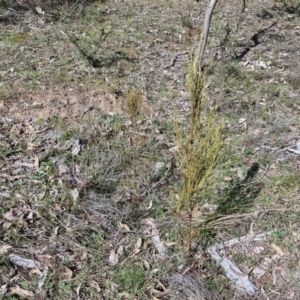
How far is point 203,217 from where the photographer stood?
3.37m

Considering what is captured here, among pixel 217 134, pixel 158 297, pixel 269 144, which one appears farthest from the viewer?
pixel 269 144

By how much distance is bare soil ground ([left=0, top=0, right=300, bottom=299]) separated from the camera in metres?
2.99

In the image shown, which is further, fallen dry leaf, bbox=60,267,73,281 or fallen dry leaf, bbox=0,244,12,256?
fallen dry leaf, bbox=0,244,12,256

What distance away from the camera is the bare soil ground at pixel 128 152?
2.99 m

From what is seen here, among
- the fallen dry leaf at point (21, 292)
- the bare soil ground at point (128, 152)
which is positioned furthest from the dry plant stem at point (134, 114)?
the fallen dry leaf at point (21, 292)

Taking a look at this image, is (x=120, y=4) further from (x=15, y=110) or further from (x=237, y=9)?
(x=15, y=110)

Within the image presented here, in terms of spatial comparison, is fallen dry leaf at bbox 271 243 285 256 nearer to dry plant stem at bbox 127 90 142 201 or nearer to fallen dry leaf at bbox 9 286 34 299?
dry plant stem at bbox 127 90 142 201

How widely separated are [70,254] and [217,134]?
55.5 inches

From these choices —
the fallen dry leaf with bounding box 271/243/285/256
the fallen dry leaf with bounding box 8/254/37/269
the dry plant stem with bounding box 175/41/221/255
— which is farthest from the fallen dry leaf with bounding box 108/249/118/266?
the fallen dry leaf with bounding box 271/243/285/256

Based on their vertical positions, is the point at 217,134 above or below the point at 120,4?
above

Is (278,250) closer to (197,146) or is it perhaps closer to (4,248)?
(197,146)

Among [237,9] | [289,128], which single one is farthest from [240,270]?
[237,9]

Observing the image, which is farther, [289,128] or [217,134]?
[289,128]

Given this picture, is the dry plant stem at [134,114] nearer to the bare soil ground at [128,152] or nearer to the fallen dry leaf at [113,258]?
the bare soil ground at [128,152]
